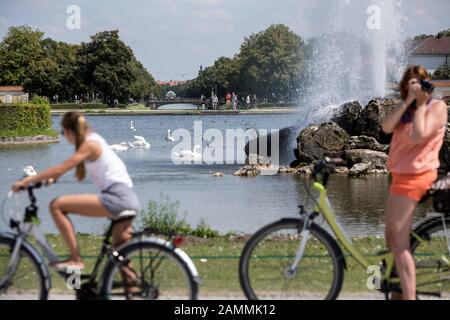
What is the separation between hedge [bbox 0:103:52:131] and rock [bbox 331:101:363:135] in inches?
1053

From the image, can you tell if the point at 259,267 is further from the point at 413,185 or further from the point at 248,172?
the point at 248,172

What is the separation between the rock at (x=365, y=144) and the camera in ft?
99.8

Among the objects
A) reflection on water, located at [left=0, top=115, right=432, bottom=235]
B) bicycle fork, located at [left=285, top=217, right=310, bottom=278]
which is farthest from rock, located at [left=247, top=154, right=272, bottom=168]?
bicycle fork, located at [left=285, top=217, right=310, bottom=278]

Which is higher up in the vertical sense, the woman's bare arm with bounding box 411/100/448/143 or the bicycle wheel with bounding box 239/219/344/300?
the woman's bare arm with bounding box 411/100/448/143

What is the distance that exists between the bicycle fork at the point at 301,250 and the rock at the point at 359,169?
21.5m

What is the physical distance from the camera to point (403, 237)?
257 inches

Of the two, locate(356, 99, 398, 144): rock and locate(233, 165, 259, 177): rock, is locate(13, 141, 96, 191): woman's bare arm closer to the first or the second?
locate(233, 165, 259, 177): rock

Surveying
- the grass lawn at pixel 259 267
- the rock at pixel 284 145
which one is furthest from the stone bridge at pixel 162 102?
the grass lawn at pixel 259 267

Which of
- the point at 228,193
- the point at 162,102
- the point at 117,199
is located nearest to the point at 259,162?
the point at 228,193

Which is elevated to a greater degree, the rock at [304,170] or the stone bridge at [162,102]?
the stone bridge at [162,102]

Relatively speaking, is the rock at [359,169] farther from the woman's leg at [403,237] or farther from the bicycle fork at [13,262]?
the bicycle fork at [13,262]

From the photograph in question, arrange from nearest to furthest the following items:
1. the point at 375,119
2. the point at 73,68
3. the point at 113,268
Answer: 1. the point at 113,268
2. the point at 375,119
3. the point at 73,68

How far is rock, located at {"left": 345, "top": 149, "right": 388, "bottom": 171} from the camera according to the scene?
95.9 feet

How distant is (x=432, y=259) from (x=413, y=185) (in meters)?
0.81
